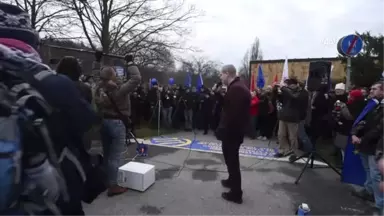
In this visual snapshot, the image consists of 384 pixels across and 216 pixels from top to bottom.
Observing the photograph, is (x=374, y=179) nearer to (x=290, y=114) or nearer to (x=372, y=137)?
(x=372, y=137)

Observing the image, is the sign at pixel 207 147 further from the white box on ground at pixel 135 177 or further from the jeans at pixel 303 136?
the white box on ground at pixel 135 177

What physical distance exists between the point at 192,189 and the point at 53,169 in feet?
9.93

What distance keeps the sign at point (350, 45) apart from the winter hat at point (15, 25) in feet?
19.8

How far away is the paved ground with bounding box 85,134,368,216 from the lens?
318 centimetres

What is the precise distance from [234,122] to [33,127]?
8.51ft

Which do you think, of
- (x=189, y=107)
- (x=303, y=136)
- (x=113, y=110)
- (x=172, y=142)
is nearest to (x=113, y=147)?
(x=113, y=110)

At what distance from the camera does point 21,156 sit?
0.92m

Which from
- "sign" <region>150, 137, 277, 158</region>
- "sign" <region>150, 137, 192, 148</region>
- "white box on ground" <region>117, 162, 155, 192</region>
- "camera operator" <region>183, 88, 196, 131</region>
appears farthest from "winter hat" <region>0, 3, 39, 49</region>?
"camera operator" <region>183, 88, 196, 131</region>

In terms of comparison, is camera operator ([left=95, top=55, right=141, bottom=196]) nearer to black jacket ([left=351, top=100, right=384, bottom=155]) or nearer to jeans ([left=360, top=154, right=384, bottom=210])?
black jacket ([left=351, top=100, right=384, bottom=155])

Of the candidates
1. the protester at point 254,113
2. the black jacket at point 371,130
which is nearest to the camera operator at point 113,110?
the black jacket at point 371,130

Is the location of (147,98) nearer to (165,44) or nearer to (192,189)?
(165,44)

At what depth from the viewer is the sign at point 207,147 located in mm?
6214

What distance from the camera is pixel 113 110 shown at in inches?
132

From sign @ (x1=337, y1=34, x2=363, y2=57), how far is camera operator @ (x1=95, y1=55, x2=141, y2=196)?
4.67 metres
